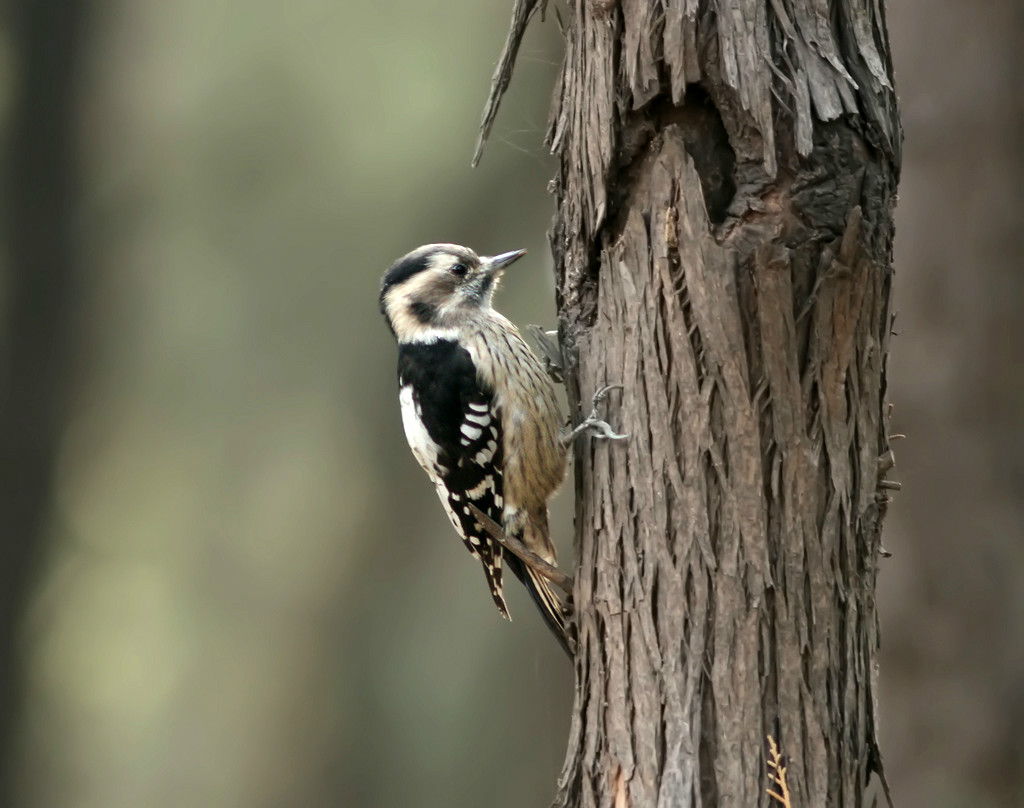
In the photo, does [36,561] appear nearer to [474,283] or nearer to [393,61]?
[393,61]

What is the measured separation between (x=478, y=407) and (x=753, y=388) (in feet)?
5.02

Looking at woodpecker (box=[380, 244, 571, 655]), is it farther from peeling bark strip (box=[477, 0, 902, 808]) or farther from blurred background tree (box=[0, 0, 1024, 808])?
blurred background tree (box=[0, 0, 1024, 808])

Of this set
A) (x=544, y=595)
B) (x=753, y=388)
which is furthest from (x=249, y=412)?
(x=753, y=388)

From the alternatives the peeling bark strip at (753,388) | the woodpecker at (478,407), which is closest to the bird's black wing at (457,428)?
the woodpecker at (478,407)

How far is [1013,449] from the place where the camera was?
5.49 meters

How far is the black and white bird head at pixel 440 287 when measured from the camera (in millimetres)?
4535

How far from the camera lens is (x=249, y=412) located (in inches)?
388

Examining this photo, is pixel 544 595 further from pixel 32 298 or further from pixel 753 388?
pixel 32 298

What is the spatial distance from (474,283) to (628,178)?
1.51 m

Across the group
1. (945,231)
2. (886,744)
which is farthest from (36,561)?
(945,231)

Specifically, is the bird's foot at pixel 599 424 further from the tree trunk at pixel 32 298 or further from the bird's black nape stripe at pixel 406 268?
the tree trunk at pixel 32 298

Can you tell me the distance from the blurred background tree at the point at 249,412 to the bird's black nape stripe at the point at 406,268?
4.28 metres

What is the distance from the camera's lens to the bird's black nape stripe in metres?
4.59

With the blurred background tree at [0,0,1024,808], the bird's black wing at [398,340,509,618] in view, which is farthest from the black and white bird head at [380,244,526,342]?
the blurred background tree at [0,0,1024,808]
